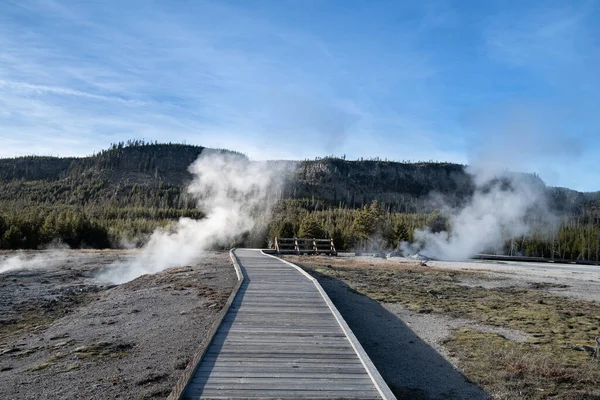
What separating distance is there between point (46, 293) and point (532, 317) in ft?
67.4

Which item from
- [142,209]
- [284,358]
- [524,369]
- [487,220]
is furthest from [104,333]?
[142,209]

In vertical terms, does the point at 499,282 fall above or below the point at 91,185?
below

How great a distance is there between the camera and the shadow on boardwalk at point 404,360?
850 centimetres

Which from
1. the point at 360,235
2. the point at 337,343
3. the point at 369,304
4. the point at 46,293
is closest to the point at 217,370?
the point at 337,343

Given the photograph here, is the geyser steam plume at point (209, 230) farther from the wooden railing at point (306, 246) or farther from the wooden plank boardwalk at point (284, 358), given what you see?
the wooden plank boardwalk at point (284, 358)

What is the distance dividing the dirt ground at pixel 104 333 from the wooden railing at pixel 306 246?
1747 cm

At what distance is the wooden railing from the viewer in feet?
140

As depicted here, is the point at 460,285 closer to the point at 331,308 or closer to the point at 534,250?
the point at 331,308

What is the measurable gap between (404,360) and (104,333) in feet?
26.1

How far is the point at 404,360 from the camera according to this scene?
10391 millimetres

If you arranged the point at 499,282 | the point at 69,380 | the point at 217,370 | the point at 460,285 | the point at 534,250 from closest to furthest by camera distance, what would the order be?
the point at 217,370 → the point at 69,380 → the point at 460,285 → the point at 499,282 → the point at 534,250

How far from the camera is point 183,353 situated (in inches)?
403

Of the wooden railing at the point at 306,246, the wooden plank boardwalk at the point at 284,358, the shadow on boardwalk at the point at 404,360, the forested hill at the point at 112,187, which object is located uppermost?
the forested hill at the point at 112,187

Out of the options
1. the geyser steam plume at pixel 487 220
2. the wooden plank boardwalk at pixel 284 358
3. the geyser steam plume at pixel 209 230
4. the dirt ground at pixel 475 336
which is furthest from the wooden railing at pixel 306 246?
the wooden plank boardwalk at pixel 284 358
